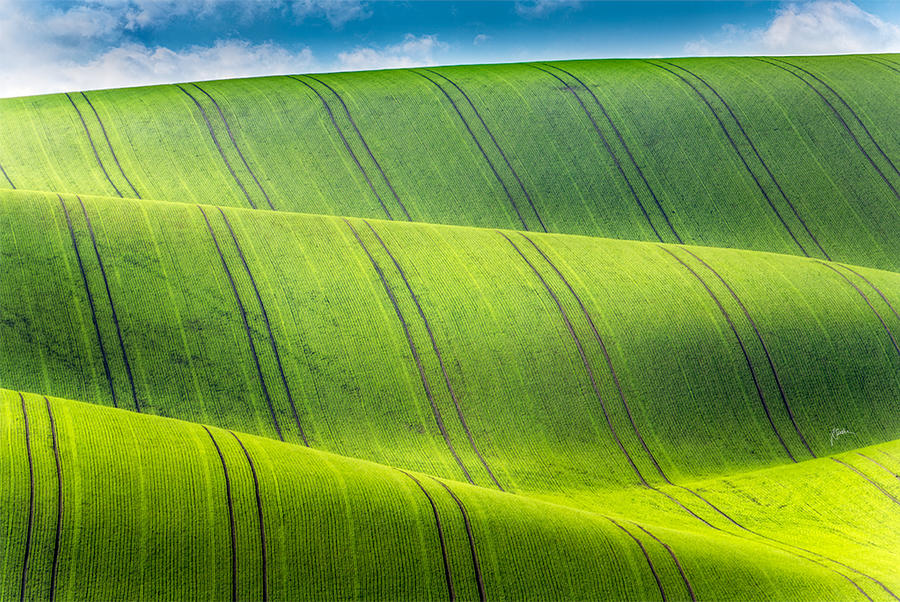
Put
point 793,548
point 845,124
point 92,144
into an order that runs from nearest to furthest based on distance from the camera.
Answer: point 793,548 < point 92,144 < point 845,124

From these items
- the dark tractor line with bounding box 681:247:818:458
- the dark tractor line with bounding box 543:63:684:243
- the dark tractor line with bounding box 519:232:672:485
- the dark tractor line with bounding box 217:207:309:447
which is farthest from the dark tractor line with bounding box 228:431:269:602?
the dark tractor line with bounding box 543:63:684:243

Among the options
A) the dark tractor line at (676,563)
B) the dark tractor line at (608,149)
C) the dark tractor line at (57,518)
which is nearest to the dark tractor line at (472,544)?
the dark tractor line at (676,563)

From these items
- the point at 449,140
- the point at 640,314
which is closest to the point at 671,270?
the point at 640,314

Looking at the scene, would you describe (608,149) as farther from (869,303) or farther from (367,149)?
(869,303)

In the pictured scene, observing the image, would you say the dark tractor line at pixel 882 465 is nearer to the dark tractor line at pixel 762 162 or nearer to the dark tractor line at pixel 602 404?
the dark tractor line at pixel 602 404

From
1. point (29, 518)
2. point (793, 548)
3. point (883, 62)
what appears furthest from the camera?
point (883, 62)

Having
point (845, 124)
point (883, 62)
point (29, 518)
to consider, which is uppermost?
point (883, 62)

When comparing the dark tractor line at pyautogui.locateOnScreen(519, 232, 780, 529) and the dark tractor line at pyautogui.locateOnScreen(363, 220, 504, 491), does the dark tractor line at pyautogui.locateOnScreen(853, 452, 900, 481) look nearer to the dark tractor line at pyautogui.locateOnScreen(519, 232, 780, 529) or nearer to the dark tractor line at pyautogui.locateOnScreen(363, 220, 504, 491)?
the dark tractor line at pyautogui.locateOnScreen(519, 232, 780, 529)

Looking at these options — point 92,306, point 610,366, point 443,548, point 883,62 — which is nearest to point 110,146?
point 92,306
